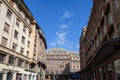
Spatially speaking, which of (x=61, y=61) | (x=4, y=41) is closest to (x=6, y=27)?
(x=4, y=41)

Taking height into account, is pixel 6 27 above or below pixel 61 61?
above

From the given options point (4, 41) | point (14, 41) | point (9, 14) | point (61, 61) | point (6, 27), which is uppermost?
point (9, 14)

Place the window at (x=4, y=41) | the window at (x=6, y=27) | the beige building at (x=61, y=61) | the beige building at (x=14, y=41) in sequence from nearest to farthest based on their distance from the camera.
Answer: the window at (x=4, y=41), the beige building at (x=14, y=41), the window at (x=6, y=27), the beige building at (x=61, y=61)

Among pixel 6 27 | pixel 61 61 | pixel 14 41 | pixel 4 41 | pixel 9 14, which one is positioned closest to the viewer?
pixel 4 41

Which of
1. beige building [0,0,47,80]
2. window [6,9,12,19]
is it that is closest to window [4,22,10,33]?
beige building [0,0,47,80]

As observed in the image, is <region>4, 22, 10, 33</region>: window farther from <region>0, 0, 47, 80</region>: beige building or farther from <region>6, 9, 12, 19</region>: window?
<region>6, 9, 12, 19</region>: window

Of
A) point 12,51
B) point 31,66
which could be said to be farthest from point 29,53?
point 12,51

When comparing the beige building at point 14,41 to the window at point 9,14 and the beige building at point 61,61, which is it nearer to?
the window at point 9,14

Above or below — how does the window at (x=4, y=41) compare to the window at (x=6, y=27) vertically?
below

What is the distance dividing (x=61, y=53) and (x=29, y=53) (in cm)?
6363

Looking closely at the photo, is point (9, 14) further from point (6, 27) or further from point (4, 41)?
point (4, 41)

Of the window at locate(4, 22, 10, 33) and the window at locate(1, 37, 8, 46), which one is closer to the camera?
the window at locate(1, 37, 8, 46)

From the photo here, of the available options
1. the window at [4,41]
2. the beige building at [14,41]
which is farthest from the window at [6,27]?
the window at [4,41]

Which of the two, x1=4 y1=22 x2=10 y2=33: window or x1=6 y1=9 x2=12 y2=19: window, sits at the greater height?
x1=6 y1=9 x2=12 y2=19: window
